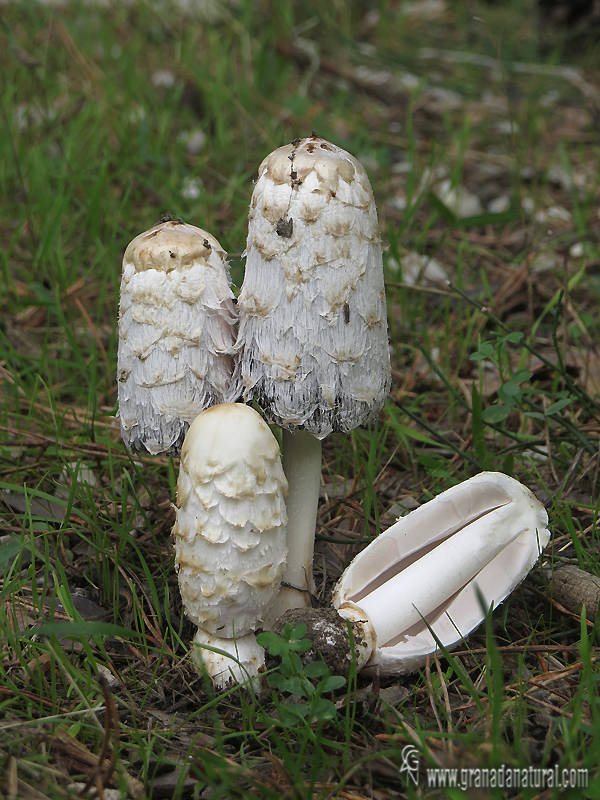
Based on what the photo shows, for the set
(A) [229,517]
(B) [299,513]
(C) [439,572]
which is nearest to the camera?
(A) [229,517]

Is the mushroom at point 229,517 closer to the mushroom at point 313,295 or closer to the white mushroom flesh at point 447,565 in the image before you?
the mushroom at point 313,295

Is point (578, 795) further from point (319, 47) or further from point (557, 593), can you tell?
point (319, 47)

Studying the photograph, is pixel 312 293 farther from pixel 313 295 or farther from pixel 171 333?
pixel 171 333

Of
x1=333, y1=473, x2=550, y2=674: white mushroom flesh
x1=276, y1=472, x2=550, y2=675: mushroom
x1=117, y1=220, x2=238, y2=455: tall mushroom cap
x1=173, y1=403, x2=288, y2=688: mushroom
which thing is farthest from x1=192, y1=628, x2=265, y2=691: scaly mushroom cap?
x1=117, y1=220, x2=238, y2=455: tall mushroom cap

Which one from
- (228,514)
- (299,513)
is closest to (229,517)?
(228,514)

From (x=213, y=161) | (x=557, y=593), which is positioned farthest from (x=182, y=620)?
(x=213, y=161)

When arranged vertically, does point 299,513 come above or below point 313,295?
below

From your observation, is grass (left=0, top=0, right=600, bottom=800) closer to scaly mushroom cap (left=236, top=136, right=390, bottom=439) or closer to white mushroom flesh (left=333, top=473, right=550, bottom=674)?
white mushroom flesh (left=333, top=473, right=550, bottom=674)
